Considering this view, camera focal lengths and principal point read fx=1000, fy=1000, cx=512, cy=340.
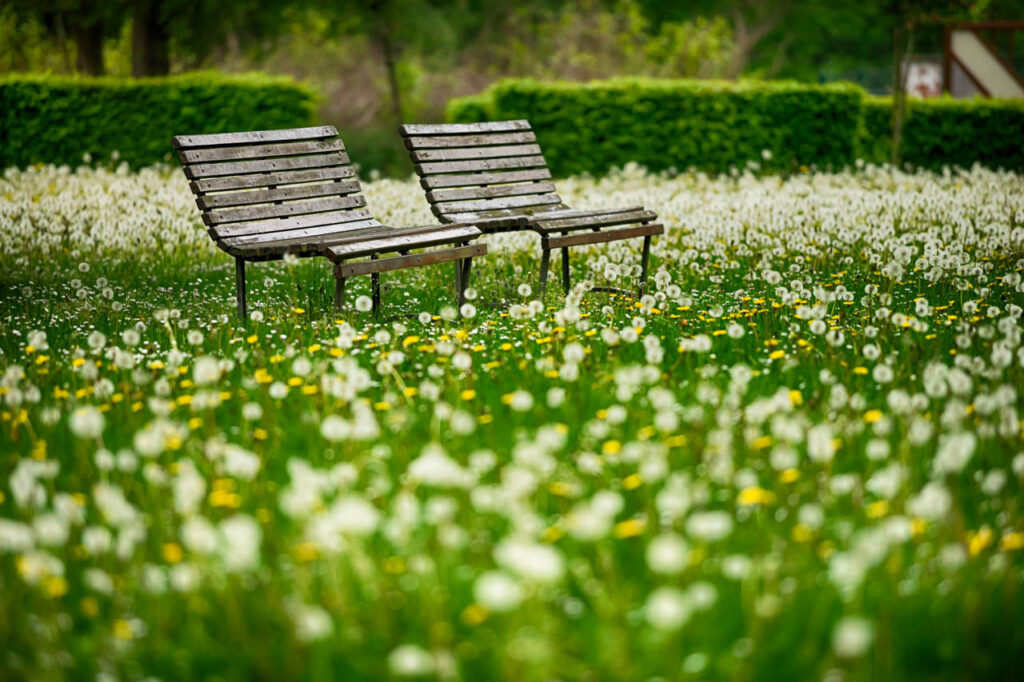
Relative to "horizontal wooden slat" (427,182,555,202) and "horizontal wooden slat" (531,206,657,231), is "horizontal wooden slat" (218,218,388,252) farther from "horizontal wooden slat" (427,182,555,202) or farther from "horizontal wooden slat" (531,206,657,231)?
"horizontal wooden slat" (531,206,657,231)

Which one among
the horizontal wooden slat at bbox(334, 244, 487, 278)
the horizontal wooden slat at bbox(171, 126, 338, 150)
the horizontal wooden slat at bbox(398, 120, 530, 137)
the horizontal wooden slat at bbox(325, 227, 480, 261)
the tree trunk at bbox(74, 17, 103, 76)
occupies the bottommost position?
the tree trunk at bbox(74, 17, 103, 76)

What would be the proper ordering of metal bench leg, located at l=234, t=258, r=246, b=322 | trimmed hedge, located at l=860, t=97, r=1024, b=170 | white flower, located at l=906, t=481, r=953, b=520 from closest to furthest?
white flower, located at l=906, t=481, r=953, b=520, metal bench leg, located at l=234, t=258, r=246, b=322, trimmed hedge, located at l=860, t=97, r=1024, b=170

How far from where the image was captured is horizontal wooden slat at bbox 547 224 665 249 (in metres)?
5.92

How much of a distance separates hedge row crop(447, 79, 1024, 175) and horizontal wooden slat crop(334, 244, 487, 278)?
31.0 feet

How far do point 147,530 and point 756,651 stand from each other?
1590 millimetres

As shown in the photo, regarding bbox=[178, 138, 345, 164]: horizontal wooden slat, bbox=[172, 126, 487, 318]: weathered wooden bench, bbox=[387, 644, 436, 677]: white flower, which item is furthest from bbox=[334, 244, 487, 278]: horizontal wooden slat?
bbox=[387, 644, 436, 677]: white flower

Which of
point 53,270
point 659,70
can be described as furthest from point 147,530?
point 659,70

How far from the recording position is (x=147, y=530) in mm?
2660

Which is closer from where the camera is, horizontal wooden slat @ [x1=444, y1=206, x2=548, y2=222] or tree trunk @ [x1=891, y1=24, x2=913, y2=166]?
horizontal wooden slat @ [x1=444, y1=206, x2=548, y2=222]

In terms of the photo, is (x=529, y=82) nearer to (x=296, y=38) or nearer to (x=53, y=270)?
(x=53, y=270)

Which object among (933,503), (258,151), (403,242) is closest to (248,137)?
(258,151)

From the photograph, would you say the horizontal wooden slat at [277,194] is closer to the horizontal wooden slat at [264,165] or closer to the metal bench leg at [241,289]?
the horizontal wooden slat at [264,165]

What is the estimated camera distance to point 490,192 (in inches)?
268

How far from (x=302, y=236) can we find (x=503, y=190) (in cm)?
168
